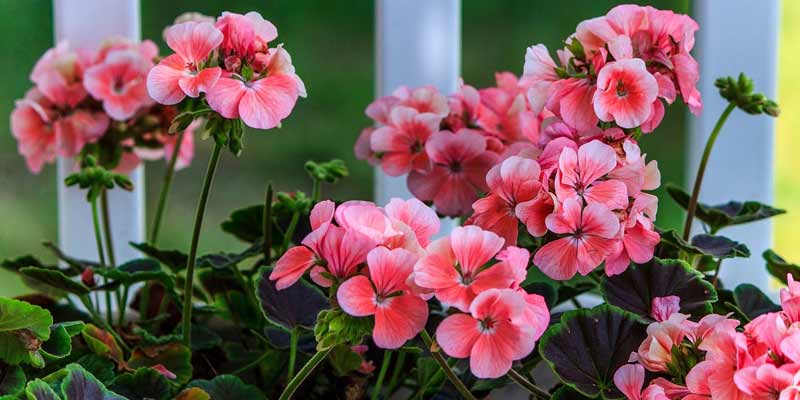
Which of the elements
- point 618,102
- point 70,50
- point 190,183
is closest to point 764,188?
point 618,102

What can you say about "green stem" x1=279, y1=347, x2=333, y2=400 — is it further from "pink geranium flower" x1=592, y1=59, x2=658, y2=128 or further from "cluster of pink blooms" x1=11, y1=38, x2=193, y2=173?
"cluster of pink blooms" x1=11, y1=38, x2=193, y2=173

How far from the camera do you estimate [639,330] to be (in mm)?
735

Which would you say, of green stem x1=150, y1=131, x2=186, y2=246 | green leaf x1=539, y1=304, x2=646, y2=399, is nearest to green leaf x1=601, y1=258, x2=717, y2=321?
green leaf x1=539, y1=304, x2=646, y2=399

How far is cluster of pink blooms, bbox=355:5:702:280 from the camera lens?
708 mm

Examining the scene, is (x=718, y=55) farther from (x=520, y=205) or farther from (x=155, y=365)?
(x=155, y=365)

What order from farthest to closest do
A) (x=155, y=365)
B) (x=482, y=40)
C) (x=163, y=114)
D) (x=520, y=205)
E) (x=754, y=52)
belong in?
1. (x=482, y=40)
2. (x=163, y=114)
3. (x=754, y=52)
4. (x=155, y=365)
5. (x=520, y=205)

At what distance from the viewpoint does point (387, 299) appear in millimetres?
617

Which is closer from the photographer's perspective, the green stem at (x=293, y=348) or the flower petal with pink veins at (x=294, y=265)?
the flower petal with pink veins at (x=294, y=265)

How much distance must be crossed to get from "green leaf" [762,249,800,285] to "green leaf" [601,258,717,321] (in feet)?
0.58

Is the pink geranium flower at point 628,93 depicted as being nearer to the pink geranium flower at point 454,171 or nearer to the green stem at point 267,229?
the pink geranium flower at point 454,171

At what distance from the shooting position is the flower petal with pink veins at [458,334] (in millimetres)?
610

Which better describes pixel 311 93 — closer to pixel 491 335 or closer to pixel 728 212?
pixel 728 212

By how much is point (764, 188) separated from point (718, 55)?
0.16 meters

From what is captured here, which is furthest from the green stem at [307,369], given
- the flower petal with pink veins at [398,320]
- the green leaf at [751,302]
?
the green leaf at [751,302]
